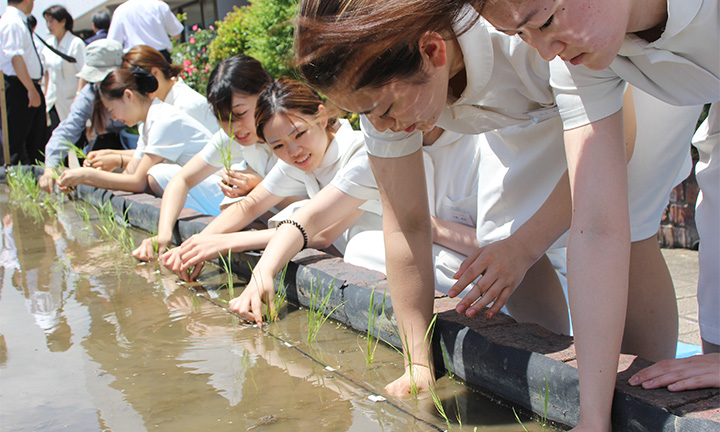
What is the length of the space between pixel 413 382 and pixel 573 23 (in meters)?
1.06

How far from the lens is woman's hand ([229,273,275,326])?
2734 mm

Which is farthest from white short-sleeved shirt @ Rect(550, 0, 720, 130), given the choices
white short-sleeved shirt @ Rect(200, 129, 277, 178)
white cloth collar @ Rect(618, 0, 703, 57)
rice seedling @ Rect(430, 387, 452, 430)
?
white short-sleeved shirt @ Rect(200, 129, 277, 178)

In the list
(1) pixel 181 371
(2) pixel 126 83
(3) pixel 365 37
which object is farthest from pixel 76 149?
(3) pixel 365 37

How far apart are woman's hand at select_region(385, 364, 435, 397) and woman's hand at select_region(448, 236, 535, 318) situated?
209 mm

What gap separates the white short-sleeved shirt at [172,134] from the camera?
521 centimetres

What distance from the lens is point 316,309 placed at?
2.89 m

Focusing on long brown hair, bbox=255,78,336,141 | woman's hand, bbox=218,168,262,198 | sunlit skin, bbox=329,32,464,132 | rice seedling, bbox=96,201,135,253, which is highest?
sunlit skin, bbox=329,32,464,132

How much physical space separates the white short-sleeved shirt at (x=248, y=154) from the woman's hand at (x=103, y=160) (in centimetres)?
199

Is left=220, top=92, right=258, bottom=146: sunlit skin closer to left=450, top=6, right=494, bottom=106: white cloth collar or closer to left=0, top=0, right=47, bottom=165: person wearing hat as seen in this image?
left=450, top=6, right=494, bottom=106: white cloth collar

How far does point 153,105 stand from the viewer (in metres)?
5.48

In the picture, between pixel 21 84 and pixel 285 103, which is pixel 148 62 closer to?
pixel 285 103

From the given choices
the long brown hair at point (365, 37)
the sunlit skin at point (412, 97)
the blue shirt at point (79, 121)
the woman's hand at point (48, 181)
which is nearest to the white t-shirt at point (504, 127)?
the sunlit skin at point (412, 97)

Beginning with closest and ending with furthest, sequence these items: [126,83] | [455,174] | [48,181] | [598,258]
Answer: [598,258] < [455,174] < [126,83] < [48,181]

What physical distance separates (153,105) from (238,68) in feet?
5.25
